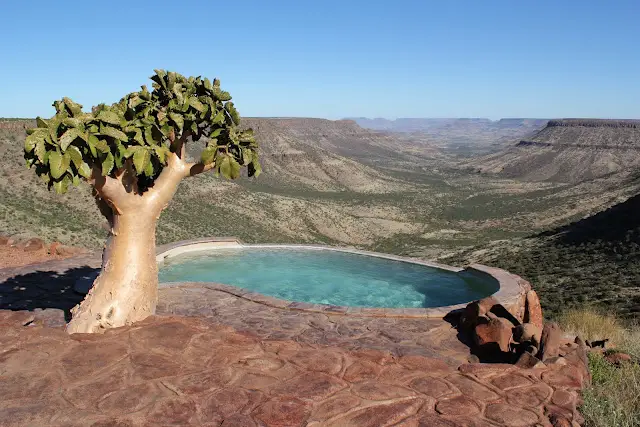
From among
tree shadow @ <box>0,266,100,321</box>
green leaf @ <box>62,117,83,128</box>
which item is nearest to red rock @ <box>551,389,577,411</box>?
green leaf @ <box>62,117,83,128</box>

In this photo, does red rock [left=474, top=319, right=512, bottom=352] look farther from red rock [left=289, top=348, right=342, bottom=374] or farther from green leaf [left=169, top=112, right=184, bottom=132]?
green leaf [left=169, top=112, right=184, bottom=132]

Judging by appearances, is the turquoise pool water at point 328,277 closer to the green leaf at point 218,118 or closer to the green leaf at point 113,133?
the green leaf at point 218,118

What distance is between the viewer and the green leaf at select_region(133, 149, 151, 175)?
5859 mm

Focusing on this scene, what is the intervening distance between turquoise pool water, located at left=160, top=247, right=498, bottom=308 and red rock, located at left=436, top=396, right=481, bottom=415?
632cm

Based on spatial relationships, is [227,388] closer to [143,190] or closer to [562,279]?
[143,190]

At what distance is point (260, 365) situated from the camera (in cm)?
465

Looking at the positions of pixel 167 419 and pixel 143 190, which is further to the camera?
pixel 143 190

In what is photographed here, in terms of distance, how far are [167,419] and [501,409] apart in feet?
8.46

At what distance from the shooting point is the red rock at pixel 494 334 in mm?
6279

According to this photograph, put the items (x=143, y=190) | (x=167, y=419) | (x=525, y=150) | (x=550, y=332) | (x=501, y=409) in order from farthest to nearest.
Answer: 1. (x=525, y=150)
2. (x=143, y=190)
3. (x=550, y=332)
4. (x=501, y=409)
5. (x=167, y=419)

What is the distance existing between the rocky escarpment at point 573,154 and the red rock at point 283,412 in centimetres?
9274

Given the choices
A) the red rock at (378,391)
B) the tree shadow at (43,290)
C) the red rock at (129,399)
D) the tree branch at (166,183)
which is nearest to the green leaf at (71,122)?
the tree branch at (166,183)

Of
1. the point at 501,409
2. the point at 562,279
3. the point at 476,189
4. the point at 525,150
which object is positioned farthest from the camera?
the point at 525,150

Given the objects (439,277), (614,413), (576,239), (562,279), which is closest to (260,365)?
(614,413)
